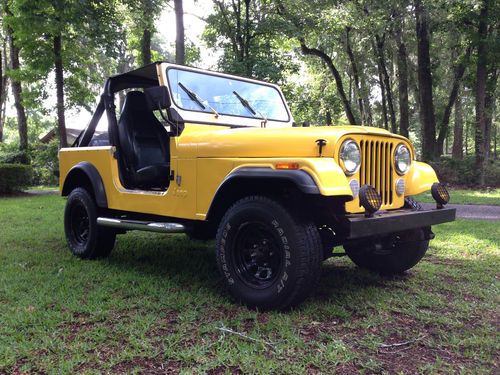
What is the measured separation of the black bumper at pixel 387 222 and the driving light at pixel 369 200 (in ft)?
0.21

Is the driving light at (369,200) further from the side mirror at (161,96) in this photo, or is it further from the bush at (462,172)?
the bush at (462,172)

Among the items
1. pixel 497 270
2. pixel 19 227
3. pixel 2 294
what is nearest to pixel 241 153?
pixel 2 294

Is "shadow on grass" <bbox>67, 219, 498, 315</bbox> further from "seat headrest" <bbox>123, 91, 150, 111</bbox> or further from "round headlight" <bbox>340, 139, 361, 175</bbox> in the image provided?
"seat headrest" <bbox>123, 91, 150, 111</bbox>

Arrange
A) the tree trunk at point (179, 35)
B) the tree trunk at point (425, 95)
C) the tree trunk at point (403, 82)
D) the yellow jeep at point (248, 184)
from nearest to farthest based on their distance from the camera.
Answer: the yellow jeep at point (248, 184), the tree trunk at point (179, 35), the tree trunk at point (425, 95), the tree trunk at point (403, 82)

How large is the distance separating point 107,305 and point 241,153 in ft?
5.27

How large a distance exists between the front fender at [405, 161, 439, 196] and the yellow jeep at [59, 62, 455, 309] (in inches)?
0.4

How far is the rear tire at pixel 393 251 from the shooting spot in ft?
13.1

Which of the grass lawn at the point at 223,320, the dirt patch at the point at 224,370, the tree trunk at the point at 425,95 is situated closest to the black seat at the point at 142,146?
the grass lawn at the point at 223,320

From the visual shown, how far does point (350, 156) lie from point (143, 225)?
2.08m

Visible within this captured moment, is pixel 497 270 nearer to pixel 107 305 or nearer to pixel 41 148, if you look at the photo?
pixel 107 305

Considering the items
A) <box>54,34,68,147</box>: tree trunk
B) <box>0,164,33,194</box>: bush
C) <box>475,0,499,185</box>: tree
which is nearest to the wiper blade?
<box>54,34,68,147</box>: tree trunk

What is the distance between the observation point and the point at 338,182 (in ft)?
10.2

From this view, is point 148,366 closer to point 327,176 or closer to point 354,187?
point 327,176

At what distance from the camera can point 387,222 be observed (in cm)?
337
